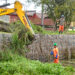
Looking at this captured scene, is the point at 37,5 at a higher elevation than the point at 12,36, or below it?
higher

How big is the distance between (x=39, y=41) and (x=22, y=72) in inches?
295

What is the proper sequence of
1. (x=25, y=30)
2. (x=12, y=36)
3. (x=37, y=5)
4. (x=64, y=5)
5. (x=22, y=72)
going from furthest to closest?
(x=37, y=5)
(x=64, y=5)
(x=25, y=30)
(x=12, y=36)
(x=22, y=72)

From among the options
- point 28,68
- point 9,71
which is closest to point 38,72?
point 28,68

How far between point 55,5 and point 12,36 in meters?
12.9

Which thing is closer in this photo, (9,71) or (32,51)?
(9,71)

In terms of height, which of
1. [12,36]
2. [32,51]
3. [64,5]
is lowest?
[32,51]

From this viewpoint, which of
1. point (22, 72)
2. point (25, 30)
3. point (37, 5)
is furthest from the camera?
point (37, 5)

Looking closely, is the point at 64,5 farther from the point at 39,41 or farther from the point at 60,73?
the point at 60,73

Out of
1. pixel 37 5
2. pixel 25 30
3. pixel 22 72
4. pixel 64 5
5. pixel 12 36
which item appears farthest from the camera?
pixel 37 5

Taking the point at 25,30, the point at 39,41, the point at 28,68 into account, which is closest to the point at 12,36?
the point at 25,30

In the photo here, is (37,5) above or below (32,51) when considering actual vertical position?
above

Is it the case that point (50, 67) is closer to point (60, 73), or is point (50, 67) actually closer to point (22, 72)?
point (60, 73)

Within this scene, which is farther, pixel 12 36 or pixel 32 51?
pixel 32 51

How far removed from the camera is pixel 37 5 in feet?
90.9
